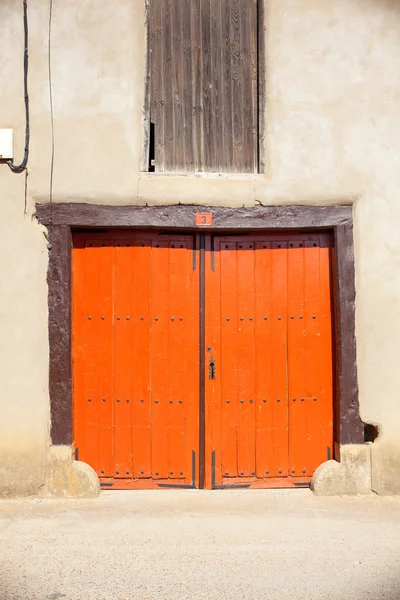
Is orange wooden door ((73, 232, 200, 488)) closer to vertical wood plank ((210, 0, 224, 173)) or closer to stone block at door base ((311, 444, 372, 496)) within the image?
vertical wood plank ((210, 0, 224, 173))

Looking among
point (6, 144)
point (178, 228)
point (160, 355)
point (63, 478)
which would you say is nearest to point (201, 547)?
point (63, 478)

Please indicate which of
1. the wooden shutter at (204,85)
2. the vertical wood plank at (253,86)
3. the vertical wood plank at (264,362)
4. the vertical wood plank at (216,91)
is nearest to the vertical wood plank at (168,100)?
the wooden shutter at (204,85)

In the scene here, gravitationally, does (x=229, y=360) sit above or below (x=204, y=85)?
below

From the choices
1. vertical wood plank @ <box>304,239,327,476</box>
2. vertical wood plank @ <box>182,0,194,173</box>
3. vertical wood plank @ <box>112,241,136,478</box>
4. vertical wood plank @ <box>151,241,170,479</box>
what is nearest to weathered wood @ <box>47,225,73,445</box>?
vertical wood plank @ <box>112,241,136,478</box>

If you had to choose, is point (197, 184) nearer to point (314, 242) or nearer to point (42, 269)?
point (314, 242)

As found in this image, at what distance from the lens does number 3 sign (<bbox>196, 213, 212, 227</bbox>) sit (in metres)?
5.14

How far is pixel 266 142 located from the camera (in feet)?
17.1

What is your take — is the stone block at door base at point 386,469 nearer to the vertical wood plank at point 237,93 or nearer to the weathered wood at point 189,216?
the weathered wood at point 189,216

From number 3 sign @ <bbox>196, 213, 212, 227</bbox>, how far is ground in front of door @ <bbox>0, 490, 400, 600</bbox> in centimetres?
218

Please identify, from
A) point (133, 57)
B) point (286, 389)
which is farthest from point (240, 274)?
point (133, 57)

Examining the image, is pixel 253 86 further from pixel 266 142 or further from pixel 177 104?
pixel 177 104

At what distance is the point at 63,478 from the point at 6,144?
8.82 ft

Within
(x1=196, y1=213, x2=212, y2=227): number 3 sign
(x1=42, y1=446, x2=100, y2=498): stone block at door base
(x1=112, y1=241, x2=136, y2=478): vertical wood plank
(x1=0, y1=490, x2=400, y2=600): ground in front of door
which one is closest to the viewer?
(x1=0, y1=490, x2=400, y2=600): ground in front of door

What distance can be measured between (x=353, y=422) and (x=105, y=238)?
8.23 feet
